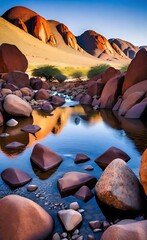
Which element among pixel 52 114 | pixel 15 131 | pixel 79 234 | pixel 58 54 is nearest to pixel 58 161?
pixel 79 234

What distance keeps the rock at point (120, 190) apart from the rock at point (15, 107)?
5.19 m

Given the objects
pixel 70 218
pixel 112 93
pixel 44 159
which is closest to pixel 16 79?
pixel 112 93

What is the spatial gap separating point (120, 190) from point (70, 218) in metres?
0.59

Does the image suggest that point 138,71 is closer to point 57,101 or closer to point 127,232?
point 57,101

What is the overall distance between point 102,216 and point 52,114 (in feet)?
21.2

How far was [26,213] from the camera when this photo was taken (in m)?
2.46

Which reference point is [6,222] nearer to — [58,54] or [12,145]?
[12,145]

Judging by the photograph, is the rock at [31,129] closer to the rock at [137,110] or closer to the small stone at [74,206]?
the rock at [137,110]

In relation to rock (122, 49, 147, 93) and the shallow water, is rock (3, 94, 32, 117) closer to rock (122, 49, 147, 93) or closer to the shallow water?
the shallow water

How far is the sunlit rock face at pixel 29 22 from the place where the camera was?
6869 cm

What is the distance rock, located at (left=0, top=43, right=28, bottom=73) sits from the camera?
1673 cm

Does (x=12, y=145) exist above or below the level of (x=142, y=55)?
below

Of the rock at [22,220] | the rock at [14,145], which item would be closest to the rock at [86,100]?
the rock at [14,145]

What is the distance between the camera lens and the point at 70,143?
18.5ft
